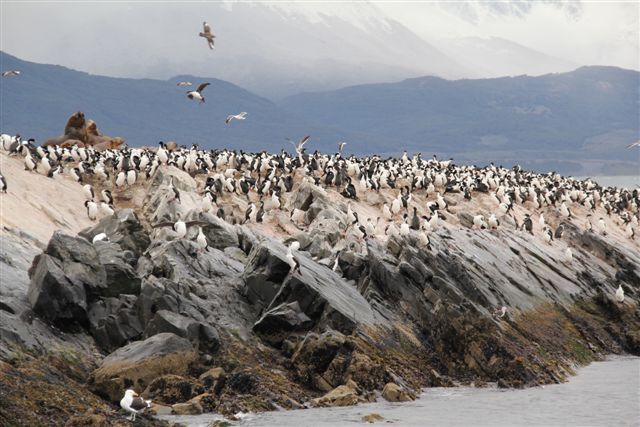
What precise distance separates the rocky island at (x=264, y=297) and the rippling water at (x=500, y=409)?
58cm

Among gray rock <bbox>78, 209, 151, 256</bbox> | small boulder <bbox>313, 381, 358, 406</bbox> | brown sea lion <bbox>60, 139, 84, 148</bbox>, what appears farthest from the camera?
brown sea lion <bbox>60, 139, 84, 148</bbox>

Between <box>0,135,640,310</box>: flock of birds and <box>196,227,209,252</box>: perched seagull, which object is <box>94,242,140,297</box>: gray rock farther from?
<box>0,135,640,310</box>: flock of birds

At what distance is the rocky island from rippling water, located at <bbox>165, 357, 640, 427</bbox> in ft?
1.89

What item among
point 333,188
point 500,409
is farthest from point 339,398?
point 333,188

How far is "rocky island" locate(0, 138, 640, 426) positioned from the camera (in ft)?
71.1

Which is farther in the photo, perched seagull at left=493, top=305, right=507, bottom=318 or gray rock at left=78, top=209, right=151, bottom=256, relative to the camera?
perched seagull at left=493, top=305, right=507, bottom=318

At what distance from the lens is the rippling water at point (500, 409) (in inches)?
834

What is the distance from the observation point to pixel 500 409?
23.8m

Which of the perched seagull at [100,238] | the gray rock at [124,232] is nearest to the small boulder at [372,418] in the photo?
the perched seagull at [100,238]

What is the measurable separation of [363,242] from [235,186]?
41.1 feet

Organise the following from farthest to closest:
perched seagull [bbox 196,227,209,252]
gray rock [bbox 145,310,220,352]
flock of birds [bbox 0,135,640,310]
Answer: flock of birds [bbox 0,135,640,310] → perched seagull [bbox 196,227,209,252] → gray rock [bbox 145,310,220,352]

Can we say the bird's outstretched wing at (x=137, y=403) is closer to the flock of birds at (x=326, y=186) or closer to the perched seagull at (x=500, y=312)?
the perched seagull at (x=500, y=312)

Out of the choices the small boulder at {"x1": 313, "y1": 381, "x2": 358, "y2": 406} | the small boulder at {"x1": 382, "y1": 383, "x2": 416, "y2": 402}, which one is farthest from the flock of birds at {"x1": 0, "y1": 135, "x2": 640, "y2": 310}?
the small boulder at {"x1": 313, "y1": 381, "x2": 358, "y2": 406}

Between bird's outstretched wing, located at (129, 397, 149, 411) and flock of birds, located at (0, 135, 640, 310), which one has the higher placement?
flock of birds, located at (0, 135, 640, 310)
